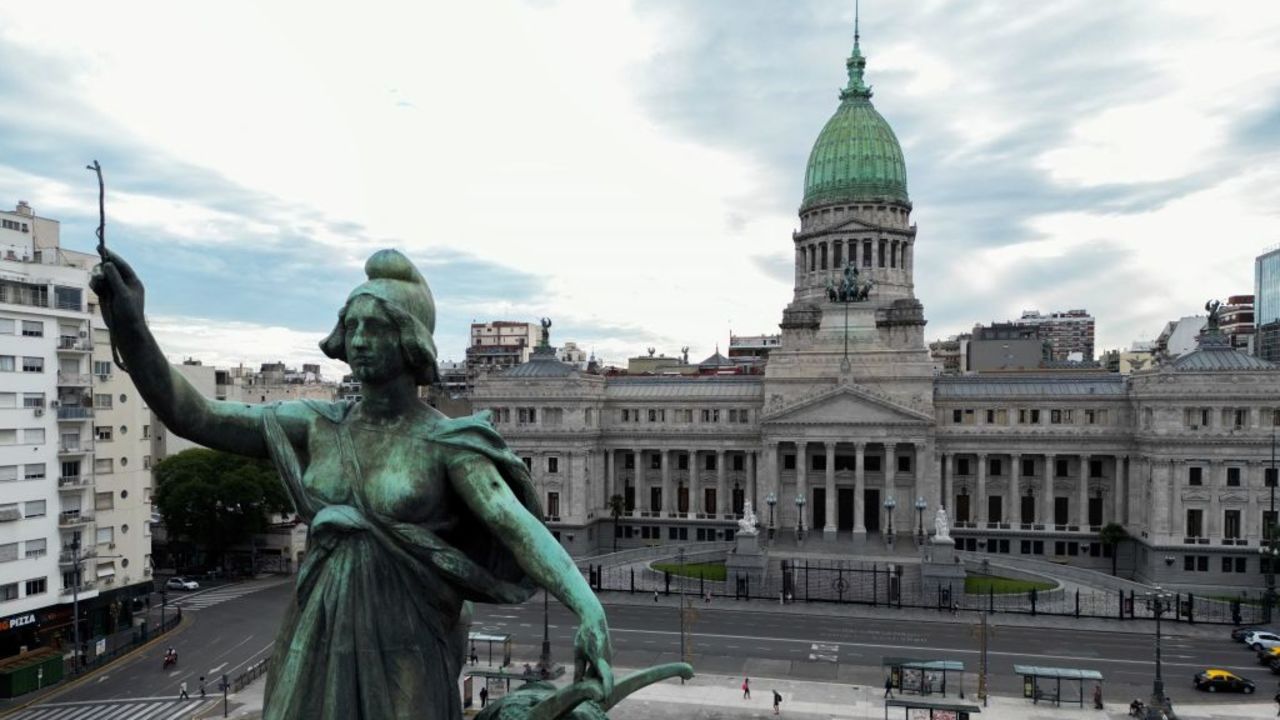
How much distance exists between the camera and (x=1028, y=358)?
127188 millimetres

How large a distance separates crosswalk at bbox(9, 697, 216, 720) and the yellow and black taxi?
50.0m

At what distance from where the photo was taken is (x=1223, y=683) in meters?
45.0

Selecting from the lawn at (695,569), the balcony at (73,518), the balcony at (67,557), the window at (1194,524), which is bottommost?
the lawn at (695,569)

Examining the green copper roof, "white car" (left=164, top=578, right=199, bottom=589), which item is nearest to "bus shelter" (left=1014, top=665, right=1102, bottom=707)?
"white car" (left=164, top=578, right=199, bottom=589)

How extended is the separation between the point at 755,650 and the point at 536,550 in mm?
49792

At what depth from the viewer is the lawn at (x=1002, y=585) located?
65.1 meters

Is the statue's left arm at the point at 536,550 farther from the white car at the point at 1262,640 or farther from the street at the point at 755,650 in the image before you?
the white car at the point at 1262,640

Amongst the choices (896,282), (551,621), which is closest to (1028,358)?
(896,282)

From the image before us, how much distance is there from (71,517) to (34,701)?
13.1m

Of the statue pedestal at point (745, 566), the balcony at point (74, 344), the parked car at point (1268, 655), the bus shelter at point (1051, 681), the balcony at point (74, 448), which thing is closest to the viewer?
the bus shelter at point (1051, 681)

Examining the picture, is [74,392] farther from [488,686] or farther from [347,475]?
[347,475]

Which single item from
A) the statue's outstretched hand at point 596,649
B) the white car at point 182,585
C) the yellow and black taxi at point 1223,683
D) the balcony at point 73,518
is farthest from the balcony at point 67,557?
the yellow and black taxi at point 1223,683

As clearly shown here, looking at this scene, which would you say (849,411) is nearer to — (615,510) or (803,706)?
(615,510)

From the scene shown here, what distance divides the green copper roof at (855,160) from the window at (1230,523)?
Result: 48433mm
